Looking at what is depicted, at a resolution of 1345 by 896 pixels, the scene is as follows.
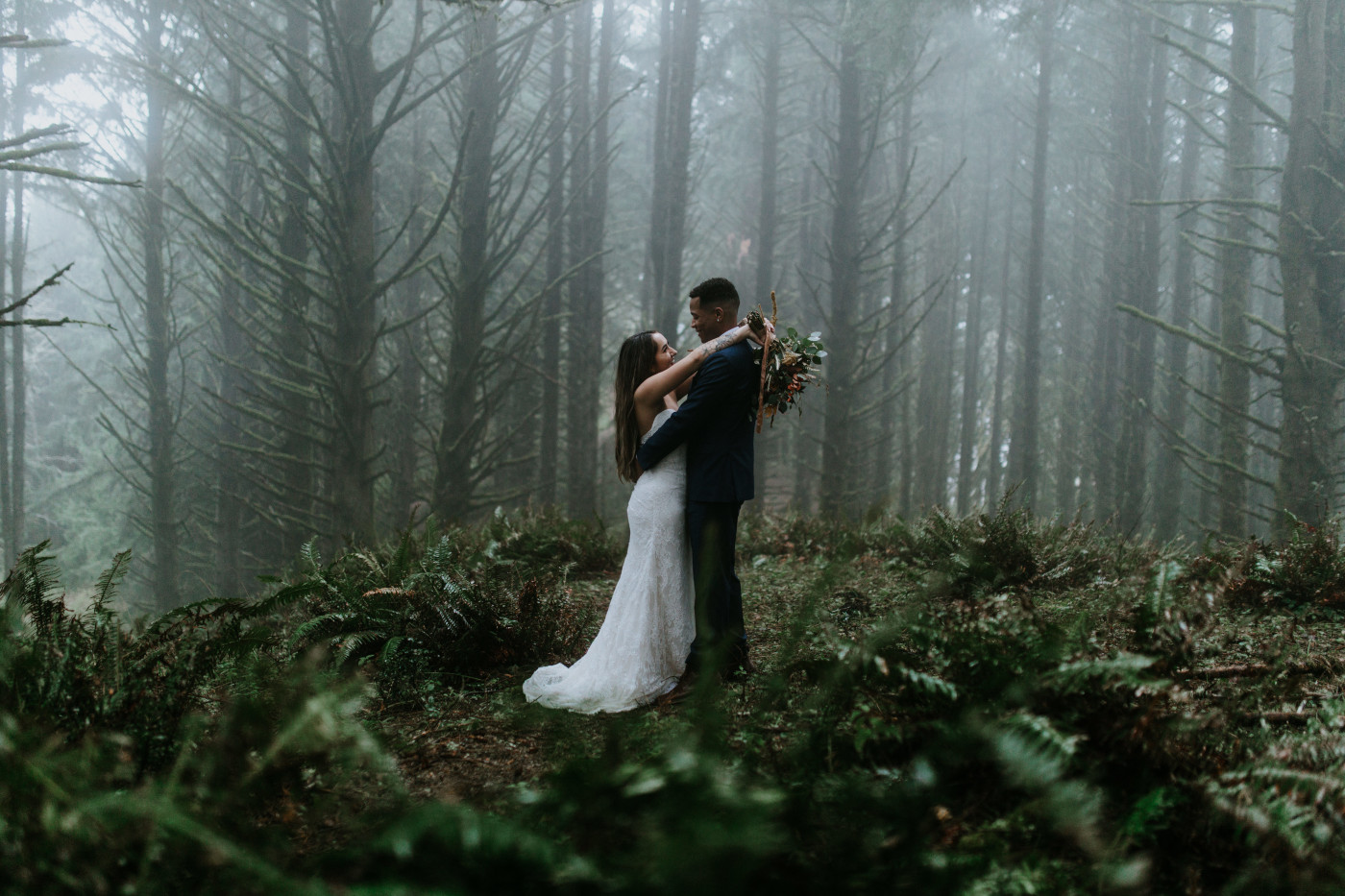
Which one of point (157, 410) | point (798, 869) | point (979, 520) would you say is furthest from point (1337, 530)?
point (157, 410)

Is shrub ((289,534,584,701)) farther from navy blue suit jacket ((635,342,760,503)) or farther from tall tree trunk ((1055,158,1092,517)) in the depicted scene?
tall tree trunk ((1055,158,1092,517))

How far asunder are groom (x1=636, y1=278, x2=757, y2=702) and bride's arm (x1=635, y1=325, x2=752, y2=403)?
5cm

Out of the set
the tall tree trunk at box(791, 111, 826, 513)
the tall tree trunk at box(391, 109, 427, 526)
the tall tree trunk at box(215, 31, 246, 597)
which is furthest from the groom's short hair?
the tall tree trunk at box(791, 111, 826, 513)

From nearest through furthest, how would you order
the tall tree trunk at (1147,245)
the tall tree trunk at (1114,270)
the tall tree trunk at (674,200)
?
1. the tall tree trunk at (674,200)
2. the tall tree trunk at (1147,245)
3. the tall tree trunk at (1114,270)

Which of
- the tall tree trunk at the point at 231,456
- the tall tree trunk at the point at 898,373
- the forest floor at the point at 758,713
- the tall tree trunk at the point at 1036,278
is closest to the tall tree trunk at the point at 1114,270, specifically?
the tall tree trunk at the point at 1036,278

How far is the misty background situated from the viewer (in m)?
8.29

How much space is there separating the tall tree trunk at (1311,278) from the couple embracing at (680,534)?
6.81 meters

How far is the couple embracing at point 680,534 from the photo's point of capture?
4.23m

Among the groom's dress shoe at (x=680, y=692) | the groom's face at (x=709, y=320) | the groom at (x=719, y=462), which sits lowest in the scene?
the groom's dress shoe at (x=680, y=692)

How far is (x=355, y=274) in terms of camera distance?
7980 millimetres

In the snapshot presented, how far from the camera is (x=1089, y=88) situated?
24656 millimetres

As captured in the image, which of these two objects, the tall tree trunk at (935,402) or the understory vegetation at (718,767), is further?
the tall tree trunk at (935,402)

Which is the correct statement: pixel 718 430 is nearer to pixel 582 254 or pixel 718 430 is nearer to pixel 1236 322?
pixel 1236 322

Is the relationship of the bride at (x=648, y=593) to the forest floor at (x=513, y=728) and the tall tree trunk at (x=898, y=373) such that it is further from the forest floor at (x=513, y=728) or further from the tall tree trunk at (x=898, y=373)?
the tall tree trunk at (x=898, y=373)
